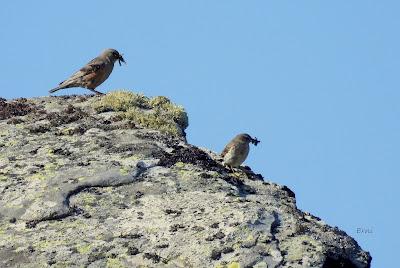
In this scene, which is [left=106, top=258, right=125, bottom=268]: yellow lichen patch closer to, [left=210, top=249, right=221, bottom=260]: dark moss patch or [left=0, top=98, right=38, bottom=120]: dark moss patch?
[left=210, top=249, right=221, bottom=260]: dark moss patch

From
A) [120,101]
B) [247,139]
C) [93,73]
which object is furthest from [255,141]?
[93,73]

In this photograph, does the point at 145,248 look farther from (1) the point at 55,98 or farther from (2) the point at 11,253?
(1) the point at 55,98

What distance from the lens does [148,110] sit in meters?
19.2

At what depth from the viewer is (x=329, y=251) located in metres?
13.2

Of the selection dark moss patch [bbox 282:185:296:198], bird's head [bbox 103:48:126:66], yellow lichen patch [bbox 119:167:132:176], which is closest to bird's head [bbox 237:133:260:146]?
dark moss patch [bbox 282:185:296:198]

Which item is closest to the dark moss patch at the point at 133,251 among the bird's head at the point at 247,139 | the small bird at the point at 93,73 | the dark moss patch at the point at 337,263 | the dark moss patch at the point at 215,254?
the dark moss patch at the point at 215,254

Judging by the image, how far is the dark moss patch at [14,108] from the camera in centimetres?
1841

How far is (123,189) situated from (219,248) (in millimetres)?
2462

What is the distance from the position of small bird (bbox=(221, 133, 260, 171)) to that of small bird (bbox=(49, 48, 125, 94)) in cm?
548

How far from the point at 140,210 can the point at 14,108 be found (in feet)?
18.8

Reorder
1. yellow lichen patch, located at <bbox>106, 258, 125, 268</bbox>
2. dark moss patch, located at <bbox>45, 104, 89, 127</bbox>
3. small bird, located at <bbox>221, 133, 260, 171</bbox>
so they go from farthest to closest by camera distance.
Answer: dark moss patch, located at <bbox>45, 104, 89, 127</bbox>
small bird, located at <bbox>221, 133, 260, 171</bbox>
yellow lichen patch, located at <bbox>106, 258, 125, 268</bbox>

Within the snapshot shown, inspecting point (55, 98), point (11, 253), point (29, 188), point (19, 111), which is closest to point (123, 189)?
point (29, 188)

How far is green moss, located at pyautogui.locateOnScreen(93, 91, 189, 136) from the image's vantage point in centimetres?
1809

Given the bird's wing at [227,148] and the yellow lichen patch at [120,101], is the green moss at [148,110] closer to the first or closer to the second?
the yellow lichen patch at [120,101]
